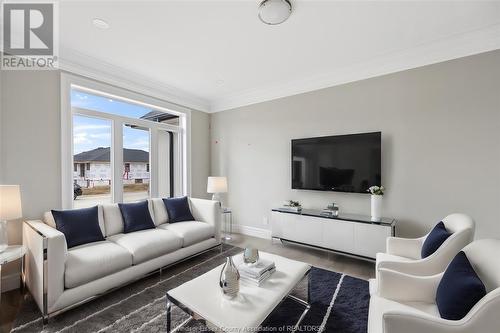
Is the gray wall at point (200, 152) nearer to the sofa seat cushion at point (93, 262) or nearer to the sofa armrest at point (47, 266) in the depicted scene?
the sofa seat cushion at point (93, 262)

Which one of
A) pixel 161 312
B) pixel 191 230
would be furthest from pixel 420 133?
pixel 161 312

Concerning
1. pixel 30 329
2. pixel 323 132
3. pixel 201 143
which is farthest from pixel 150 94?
pixel 30 329

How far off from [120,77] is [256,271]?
3.28 meters

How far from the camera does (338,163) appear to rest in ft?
10.7

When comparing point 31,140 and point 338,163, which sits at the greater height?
point 31,140

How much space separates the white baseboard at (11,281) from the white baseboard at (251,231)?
9.88 ft

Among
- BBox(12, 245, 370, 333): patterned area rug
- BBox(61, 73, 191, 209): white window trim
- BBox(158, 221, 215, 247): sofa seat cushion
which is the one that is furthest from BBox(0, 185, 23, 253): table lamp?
BBox(158, 221, 215, 247): sofa seat cushion


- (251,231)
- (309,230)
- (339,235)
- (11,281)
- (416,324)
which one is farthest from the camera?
(251,231)

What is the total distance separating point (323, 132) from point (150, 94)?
289cm

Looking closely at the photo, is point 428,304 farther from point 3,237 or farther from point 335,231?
point 3,237

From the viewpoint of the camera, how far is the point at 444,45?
8.51 feet

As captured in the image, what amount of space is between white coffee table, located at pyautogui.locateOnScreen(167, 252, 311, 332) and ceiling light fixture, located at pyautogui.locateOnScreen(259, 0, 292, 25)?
2.28 meters

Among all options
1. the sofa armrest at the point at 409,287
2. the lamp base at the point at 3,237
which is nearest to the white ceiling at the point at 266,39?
the lamp base at the point at 3,237

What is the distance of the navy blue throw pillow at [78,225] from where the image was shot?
2326 millimetres
